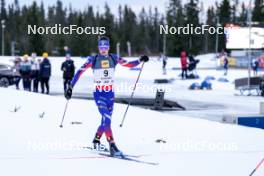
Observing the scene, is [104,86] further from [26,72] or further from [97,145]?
[26,72]

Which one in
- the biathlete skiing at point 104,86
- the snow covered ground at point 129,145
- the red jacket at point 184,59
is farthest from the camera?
the red jacket at point 184,59

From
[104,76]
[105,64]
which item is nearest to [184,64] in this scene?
[105,64]

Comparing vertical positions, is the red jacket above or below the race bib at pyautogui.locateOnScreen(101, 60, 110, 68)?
below

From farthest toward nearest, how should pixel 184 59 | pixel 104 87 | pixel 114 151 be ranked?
pixel 184 59, pixel 104 87, pixel 114 151

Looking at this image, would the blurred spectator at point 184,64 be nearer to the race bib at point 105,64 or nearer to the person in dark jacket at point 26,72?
the person in dark jacket at point 26,72

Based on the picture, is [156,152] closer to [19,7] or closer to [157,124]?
[157,124]

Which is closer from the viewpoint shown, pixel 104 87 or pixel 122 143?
pixel 104 87

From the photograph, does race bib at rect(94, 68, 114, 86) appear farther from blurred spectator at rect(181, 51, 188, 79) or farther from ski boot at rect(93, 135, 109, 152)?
blurred spectator at rect(181, 51, 188, 79)

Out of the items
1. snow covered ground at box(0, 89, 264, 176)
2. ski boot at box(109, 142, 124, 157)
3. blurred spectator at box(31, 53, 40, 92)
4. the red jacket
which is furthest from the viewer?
the red jacket

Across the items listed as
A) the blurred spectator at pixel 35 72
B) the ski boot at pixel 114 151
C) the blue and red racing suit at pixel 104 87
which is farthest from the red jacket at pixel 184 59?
the ski boot at pixel 114 151

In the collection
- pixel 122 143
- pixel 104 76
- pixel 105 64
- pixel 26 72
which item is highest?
pixel 105 64

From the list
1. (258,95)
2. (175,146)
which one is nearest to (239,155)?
(175,146)
